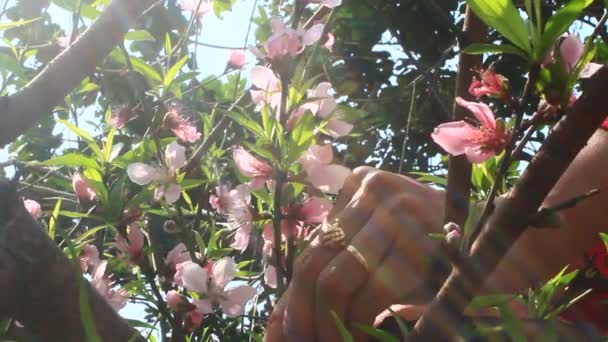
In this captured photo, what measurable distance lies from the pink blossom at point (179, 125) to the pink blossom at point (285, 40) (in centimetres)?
35

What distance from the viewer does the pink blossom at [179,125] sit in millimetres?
1299

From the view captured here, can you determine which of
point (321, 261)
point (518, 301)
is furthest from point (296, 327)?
point (518, 301)

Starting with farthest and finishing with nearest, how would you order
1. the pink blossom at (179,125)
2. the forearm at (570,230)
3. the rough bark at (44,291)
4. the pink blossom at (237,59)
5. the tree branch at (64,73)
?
the pink blossom at (237,59) → the pink blossom at (179,125) → the forearm at (570,230) → the tree branch at (64,73) → the rough bark at (44,291)

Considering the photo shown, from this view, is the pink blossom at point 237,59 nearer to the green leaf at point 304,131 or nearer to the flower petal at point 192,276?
the flower petal at point 192,276

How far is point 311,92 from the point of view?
3.15 ft

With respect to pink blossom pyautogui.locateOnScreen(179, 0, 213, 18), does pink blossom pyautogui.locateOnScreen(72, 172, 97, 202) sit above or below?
below

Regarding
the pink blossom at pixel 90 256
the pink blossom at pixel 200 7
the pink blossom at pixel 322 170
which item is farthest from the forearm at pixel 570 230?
the pink blossom at pixel 200 7

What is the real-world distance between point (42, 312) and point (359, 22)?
1682 millimetres

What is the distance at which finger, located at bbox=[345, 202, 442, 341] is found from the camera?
27.7 inches

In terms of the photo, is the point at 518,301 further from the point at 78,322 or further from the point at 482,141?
the point at 78,322

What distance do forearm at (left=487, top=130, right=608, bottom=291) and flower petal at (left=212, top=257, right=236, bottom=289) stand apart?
0.45 meters

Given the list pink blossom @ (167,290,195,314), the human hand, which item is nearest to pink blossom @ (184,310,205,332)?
pink blossom @ (167,290,195,314)

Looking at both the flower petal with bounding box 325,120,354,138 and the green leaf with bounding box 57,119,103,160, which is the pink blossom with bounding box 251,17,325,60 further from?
the green leaf with bounding box 57,119,103,160

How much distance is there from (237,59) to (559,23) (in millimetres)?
1012
